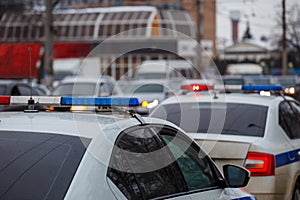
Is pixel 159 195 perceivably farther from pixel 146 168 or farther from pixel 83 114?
pixel 83 114

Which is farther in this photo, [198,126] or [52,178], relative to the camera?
[198,126]

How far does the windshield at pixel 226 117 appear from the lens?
7.79 meters

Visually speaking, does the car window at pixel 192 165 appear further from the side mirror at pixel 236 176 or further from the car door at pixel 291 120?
the car door at pixel 291 120

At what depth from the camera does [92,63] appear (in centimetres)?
5797

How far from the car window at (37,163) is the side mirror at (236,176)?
154 cm

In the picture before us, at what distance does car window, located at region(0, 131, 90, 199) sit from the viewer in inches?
144

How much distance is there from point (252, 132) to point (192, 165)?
2982 millimetres

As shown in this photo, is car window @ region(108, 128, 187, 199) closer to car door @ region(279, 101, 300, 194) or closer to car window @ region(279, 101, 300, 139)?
car door @ region(279, 101, 300, 194)

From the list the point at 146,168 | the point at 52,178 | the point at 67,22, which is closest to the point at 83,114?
the point at 146,168

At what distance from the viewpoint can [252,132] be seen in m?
7.82

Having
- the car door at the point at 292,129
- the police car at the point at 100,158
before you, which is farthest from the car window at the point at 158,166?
the car door at the point at 292,129

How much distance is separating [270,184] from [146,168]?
10.7 feet

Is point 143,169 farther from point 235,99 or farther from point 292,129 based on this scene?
point 292,129

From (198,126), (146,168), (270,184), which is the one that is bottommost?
(270,184)
